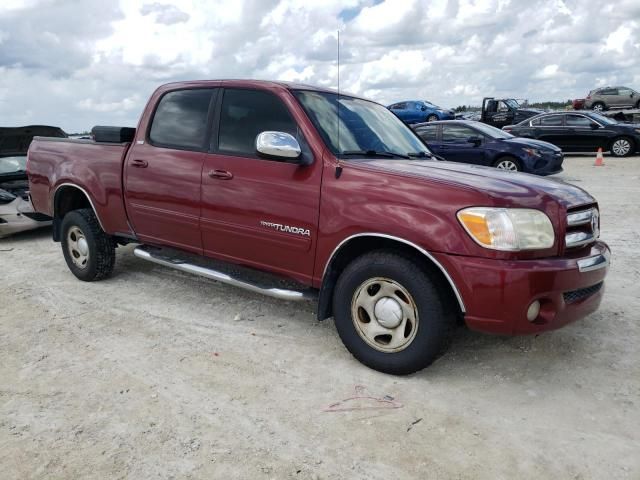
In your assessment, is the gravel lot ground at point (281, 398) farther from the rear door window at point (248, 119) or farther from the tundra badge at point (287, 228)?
the rear door window at point (248, 119)

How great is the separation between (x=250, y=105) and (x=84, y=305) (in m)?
2.35

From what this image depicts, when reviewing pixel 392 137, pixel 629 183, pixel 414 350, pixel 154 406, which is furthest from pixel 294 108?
pixel 629 183

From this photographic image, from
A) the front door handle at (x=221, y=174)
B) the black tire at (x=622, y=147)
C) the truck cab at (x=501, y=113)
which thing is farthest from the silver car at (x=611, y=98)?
the front door handle at (x=221, y=174)

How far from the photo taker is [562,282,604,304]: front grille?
3.22 meters

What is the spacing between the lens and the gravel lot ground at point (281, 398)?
8.66ft

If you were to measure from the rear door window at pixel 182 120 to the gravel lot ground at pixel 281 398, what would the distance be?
56.0 inches

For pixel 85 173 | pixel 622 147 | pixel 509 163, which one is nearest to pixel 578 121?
pixel 622 147

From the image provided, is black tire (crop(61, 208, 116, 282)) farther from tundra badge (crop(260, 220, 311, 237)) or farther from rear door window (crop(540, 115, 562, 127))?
rear door window (crop(540, 115, 562, 127))

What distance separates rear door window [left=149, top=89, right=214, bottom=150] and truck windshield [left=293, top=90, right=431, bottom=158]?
890 millimetres

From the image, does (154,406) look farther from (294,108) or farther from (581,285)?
(581,285)

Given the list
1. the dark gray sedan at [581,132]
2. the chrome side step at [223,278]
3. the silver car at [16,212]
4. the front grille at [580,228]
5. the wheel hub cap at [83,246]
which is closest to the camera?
the front grille at [580,228]

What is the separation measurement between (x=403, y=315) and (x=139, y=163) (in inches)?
106

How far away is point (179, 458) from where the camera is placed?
8.74ft

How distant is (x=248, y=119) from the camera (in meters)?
4.16
